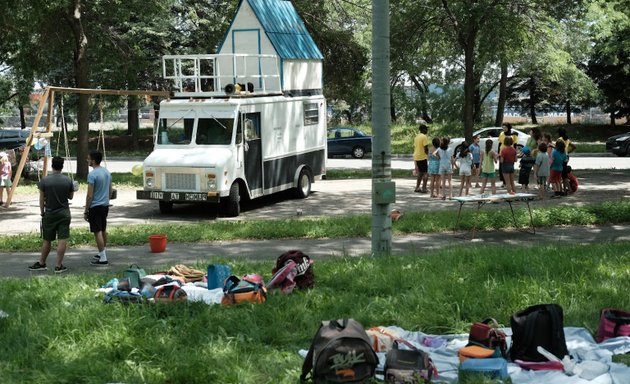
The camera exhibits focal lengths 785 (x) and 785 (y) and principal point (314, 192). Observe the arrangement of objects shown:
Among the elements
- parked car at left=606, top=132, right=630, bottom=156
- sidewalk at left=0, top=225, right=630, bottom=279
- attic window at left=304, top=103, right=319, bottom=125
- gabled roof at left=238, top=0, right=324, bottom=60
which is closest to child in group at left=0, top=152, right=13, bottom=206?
gabled roof at left=238, top=0, right=324, bottom=60

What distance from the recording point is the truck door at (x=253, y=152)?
64.3 ft

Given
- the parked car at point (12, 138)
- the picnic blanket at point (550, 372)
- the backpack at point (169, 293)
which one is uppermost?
the parked car at point (12, 138)

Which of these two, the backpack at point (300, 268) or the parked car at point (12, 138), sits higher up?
the parked car at point (12, 138)

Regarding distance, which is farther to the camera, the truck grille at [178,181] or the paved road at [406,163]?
the paved road at [406,163]

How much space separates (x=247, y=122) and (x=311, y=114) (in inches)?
152

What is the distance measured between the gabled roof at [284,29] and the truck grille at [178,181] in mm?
4847

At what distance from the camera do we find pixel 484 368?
6.01m

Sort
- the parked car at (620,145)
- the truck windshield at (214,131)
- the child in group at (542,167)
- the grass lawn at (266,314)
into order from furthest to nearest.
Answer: the parked car at (620,145)
the child in group at (542,167)
the truck windshield at (214,131)
the grass lawn at (266,314)

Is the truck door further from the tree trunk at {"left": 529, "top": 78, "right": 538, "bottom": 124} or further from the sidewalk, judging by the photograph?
the tree trunk at {"left": 529, "top": 78, "right": 538, "bottom": 124}

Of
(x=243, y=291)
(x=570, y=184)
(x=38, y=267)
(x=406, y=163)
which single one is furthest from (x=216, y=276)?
(x=406, y=163)

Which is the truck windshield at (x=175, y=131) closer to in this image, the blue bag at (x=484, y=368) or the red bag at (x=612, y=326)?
the red bag at (x=612, y=326)

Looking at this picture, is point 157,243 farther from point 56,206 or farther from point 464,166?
point 464,166

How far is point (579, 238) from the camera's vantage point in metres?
14.5

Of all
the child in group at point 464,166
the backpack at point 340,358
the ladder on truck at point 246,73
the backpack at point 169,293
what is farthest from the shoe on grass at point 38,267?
the child in group at point 464,166
